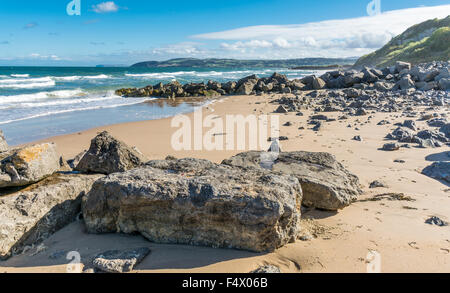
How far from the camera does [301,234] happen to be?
3.24 meters

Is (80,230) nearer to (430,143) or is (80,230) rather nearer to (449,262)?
(449,262)

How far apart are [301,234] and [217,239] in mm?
909

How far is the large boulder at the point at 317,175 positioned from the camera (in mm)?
3758

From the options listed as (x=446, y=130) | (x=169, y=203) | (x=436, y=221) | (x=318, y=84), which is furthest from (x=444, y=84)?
(x=169, y=203)

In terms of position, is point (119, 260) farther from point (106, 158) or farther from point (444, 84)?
point (444, 84)

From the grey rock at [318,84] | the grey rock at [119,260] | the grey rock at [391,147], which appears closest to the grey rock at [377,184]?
the grey rock at [391,147]

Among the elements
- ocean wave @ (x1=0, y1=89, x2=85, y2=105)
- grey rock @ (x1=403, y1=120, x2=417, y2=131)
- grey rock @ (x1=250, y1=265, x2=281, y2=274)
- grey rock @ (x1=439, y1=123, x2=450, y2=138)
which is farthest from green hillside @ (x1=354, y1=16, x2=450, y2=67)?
grey rock @ (x1=250, y1=265, x2=281, y2=274)

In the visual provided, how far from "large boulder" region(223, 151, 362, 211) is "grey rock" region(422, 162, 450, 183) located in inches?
56.9

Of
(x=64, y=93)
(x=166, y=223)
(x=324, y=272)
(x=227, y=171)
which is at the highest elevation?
(x=64, y=93)

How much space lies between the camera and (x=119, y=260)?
9.03 feet

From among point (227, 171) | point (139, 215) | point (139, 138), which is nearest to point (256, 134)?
point (139, 138)

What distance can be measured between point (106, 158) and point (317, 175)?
2.81 m

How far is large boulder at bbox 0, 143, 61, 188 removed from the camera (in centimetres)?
341
